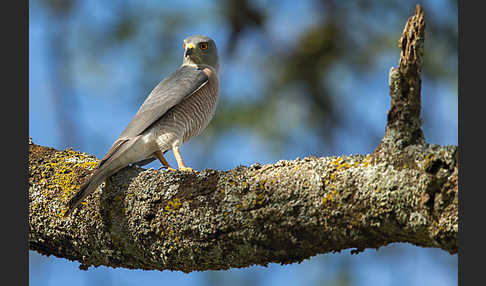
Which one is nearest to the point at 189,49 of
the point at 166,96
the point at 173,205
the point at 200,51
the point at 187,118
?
the point at 200,51

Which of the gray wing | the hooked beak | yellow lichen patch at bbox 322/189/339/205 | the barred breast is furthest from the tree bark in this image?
the hooked beak

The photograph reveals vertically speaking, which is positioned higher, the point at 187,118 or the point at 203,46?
the point at 203,46

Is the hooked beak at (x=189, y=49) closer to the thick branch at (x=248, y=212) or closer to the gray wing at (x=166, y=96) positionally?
the gray wing at (x=166, y=96)

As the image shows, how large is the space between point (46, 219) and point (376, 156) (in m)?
1.96

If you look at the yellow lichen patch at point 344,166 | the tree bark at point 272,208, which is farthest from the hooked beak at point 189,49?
the yellow lichen patch at point 344,166

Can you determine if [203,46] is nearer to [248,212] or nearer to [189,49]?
[189,49]

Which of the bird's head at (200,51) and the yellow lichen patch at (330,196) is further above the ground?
the bird's head at (200,51)

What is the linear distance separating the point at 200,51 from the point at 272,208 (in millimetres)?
3495

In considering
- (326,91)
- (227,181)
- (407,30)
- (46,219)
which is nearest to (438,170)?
(407,30)

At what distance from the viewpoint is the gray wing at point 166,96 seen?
432 cm

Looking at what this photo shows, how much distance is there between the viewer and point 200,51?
18.7ft

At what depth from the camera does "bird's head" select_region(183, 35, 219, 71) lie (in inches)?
223

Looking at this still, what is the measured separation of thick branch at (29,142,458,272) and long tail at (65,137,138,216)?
6cm

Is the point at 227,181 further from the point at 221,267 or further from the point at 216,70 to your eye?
the point at 216,70
